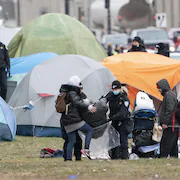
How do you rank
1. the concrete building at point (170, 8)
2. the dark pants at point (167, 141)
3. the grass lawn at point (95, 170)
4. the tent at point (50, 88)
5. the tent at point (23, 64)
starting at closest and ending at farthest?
1. the grass lawn at point (95, 170)
2. the dark pants at point (167, 141)
3. the tent at point (50, 88)
4. the tent at point (23, 64)
5. the concrete building at point (170, 8)

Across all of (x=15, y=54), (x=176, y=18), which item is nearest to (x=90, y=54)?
(x=15, y=54)

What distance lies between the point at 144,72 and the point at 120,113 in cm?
537

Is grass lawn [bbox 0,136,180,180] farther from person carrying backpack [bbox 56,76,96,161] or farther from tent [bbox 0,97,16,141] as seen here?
tent [bbox 0,97,16,141]

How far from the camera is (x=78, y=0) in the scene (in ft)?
277

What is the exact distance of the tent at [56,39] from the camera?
81.7 ft

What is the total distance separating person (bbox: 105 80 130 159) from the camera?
14.3 metres

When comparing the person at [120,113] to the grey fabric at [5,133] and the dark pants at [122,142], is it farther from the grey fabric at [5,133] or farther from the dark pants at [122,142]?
the grey fabric at [5,133]

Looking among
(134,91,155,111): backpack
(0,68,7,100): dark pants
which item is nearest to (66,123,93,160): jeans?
(134,91,155,111): backpack

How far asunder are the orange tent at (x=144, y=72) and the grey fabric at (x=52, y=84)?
0.75 meters

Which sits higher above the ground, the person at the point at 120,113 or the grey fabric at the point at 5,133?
the person at the point at 120,113

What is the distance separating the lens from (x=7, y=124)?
663 inches

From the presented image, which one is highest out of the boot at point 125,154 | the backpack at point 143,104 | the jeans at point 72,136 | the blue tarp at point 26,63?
the backpack at point 143,104

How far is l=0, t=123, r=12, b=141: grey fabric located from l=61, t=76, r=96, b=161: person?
3600mm

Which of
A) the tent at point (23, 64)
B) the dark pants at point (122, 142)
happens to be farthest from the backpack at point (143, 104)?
the tent at point (23, 64)
